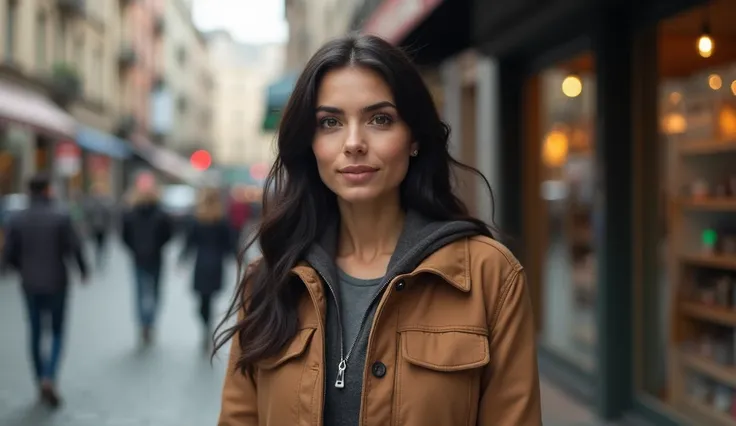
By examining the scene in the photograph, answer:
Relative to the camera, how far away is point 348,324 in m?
2.02

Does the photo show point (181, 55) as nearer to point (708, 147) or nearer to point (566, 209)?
point (566, 209)

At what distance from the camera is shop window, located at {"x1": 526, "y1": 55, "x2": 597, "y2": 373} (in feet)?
24.0

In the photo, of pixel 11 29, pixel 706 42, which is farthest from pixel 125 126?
pixel 706 42

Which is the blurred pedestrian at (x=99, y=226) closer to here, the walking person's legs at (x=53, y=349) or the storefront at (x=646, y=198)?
the walking person's legs at (x=53, y=349)

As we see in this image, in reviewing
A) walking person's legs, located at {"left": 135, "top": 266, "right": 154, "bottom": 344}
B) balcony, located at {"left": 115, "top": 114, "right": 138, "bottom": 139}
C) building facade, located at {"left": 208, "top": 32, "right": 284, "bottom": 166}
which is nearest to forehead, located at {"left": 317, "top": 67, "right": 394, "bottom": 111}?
walking person's legs, located at {"left": 135, "top": 266, "right": 154, "bottom": 344}

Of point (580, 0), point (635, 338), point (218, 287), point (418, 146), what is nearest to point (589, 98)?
point (580, 0)

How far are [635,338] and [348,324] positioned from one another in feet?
14.7

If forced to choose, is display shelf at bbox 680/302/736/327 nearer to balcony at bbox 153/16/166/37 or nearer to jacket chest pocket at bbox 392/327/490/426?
jacket chest pocket at bbox 392/327/490/426

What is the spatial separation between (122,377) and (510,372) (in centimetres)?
642

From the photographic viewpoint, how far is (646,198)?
19.6 ft

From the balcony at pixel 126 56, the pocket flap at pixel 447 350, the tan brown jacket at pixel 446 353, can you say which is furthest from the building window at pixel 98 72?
the pocket flap at pixel 447 350

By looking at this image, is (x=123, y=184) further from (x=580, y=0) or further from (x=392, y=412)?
(x=392, y=412)

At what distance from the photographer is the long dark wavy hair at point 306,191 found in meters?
2.04

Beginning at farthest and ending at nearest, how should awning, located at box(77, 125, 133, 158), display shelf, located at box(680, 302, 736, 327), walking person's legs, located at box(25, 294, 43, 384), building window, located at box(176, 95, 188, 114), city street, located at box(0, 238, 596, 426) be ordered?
building window, located at box(176, 95, 188, 114), awning, located at box(77, 125, 133, 158), walking person's legs, located at box(25, 294, 43, 384), city street, located at box(0, 238, 596, 426), display shelf, located at box(680, 302, 736, 327)
